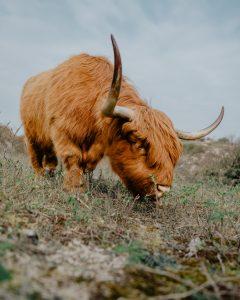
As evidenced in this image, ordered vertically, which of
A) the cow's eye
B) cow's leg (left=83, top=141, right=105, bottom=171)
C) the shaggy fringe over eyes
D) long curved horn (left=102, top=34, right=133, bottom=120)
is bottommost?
the cow's eye

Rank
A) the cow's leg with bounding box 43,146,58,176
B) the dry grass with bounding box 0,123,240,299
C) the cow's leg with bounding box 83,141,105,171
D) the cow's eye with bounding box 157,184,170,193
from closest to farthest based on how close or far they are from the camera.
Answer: the dry grass with bounding box 0,123,240,299 → the cow's eye with bounding box 157,184,170,193 → the cow's leg with bounding box 83,141,105,171 → the cow's leg with bounding box 43,146,58,176

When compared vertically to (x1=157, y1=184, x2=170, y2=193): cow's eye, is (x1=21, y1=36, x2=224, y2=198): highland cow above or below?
above

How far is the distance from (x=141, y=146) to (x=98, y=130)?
2.48 ft

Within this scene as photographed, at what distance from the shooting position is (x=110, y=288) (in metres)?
1.79

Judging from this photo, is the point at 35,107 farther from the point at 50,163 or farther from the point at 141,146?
the point at 141,146

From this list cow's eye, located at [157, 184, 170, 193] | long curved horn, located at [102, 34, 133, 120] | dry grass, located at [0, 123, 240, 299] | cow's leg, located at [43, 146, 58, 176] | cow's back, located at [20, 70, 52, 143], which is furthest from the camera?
cow's leg, located at [43, 146, 58, 176]

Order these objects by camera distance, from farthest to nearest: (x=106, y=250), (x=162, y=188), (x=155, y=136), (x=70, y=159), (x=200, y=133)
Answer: (x=200, y=133)
(x=70, y=159)
(x=155, y=136)
(x=162, y=188)
(x=106, y=250)

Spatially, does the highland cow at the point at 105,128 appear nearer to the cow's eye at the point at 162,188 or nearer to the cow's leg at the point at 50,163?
the cow's eye at the point at 162,188

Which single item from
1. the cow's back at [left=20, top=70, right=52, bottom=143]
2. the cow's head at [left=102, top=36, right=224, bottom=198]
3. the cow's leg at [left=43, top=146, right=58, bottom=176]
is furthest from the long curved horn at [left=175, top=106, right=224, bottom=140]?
the cow's leg at [left=43, top=146, right=58, bottom=176]

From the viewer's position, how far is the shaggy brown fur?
162 inches

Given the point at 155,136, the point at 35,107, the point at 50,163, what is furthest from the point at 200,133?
the point at 50,163

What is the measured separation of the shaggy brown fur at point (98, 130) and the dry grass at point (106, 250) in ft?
1.46

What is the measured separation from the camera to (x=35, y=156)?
7.04 m

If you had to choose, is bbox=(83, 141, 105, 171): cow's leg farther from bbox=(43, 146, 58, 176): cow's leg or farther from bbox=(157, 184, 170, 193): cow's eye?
bbox=(43, 146, 58, 176): cow's leg
